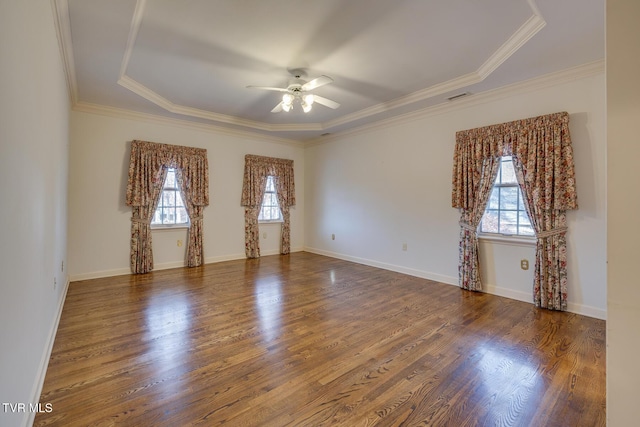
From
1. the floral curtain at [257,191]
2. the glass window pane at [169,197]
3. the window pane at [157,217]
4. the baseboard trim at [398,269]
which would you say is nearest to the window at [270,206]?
the floral curtain at [257,191]

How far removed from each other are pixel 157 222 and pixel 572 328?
5.89 m

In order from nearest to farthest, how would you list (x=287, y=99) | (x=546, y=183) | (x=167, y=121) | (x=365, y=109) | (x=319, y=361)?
(x=319, y=361) → (x=546, y=183) → (x=287, y=99) → (x=365, y=109) → (x=167, y=121)

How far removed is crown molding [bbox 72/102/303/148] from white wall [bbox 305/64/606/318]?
3.84 ft

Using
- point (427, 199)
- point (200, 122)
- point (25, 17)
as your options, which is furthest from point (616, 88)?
point (200, 122)

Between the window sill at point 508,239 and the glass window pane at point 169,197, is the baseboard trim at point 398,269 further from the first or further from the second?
the glass window pane at point 169,197

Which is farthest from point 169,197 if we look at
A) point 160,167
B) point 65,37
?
point 65,37

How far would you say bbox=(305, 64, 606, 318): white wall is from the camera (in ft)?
10.2

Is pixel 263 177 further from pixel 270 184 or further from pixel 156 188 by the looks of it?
pixel 156 188

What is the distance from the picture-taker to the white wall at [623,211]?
1.06 meters

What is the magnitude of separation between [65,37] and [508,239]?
5176mm

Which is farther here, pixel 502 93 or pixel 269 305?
pixel 502 93

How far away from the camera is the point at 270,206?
6.57m

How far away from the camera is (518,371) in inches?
83.7

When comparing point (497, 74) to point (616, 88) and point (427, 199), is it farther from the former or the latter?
point (616, 88)
